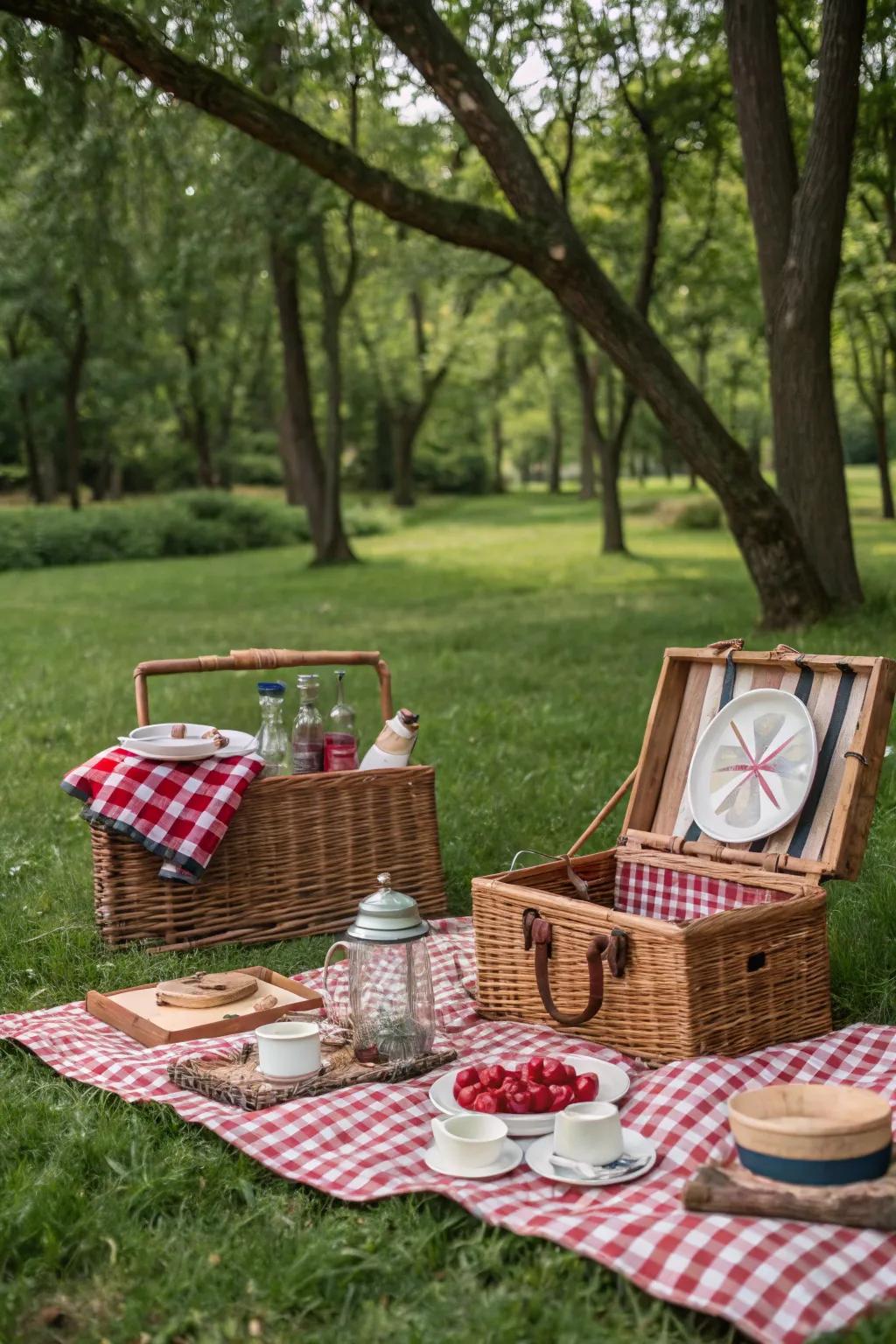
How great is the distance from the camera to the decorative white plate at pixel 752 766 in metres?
3.96

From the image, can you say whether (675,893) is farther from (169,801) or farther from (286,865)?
(169,801)

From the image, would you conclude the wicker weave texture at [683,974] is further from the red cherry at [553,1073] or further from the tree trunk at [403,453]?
the tree trunk at [403,453]

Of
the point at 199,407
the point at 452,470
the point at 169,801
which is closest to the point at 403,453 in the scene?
the point at 199,407

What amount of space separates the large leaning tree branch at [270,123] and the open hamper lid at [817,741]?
525 centimetres

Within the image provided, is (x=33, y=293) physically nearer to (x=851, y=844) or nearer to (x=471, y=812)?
(x=471, y=812)

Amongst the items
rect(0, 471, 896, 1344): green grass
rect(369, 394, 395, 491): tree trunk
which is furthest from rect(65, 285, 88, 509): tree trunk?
rect(369, 394, 395, 491): tree trunk

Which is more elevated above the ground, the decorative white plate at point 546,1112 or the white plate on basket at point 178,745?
the white plate on basket at point 178,745

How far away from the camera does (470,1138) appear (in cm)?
294

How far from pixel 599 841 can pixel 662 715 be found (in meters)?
1.56

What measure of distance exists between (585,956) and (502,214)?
6.62 m

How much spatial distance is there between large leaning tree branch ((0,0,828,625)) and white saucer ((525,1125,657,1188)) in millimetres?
6810

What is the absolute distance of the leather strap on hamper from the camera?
3531mm

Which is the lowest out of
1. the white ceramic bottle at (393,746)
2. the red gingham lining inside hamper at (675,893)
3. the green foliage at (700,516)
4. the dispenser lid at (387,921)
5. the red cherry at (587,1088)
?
the red cherry at (587,1088)

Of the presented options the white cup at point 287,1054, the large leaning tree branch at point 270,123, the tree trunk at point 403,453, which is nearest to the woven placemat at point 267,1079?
the white cup at point 287,1054
